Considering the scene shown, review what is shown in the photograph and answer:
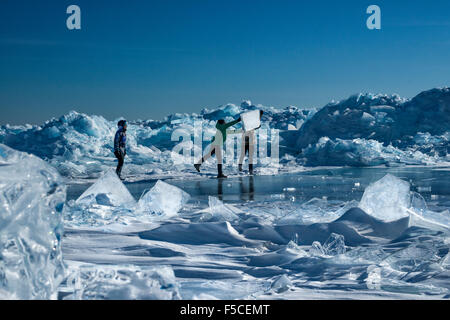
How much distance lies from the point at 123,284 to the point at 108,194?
3545mm

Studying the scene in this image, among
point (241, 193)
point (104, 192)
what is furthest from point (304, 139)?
point (104, 192)

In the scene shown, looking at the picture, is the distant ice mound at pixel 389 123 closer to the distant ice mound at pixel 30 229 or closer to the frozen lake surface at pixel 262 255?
the frozen lake surface at pixel 262 255

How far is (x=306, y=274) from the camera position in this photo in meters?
2.89

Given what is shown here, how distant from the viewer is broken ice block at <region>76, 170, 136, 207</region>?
536 centimetres

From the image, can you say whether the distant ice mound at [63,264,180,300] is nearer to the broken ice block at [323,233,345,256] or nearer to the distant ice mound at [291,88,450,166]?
the broken ice block at [323,233,345,256]

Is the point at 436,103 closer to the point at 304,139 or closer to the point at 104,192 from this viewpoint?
the point at 304,139

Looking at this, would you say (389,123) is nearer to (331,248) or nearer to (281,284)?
(331,248)

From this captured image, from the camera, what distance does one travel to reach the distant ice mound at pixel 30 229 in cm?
190

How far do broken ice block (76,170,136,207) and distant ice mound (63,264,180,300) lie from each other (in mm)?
3260

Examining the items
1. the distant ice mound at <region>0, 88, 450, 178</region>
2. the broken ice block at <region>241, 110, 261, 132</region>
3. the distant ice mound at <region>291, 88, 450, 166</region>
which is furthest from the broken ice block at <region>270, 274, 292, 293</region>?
the distant ice mound at <region>291, 88, 450, 166</region>

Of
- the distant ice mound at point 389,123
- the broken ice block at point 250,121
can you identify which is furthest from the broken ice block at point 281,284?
the distant ice mound at point 389,123

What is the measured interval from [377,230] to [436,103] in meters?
24.8

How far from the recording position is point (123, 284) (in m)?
2.03
